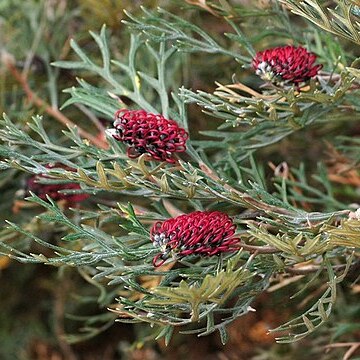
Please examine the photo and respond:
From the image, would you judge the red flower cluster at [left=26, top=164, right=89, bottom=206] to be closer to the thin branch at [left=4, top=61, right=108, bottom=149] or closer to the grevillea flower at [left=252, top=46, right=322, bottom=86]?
the thin branch at [left=4, top=61, right=108, bottom=149]

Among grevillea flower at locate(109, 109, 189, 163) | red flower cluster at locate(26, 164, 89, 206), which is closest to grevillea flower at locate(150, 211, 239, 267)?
grevillea flower at locate(109, 109, 189, 163)

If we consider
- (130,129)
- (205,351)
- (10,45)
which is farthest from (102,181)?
(205,351)

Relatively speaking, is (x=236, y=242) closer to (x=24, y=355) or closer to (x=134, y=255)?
(x=134, y=255)

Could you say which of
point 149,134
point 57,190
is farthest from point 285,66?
point 57,190

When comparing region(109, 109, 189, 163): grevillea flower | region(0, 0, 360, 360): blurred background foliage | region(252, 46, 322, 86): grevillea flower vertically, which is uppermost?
region(252, 46, 322, 86): grevillea flower

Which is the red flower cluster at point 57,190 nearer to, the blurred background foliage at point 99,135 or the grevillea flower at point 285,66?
the blurred background foliage at point 99,135

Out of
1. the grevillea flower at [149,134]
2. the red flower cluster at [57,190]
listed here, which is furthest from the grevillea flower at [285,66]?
the red flower cluster at [57,190]
